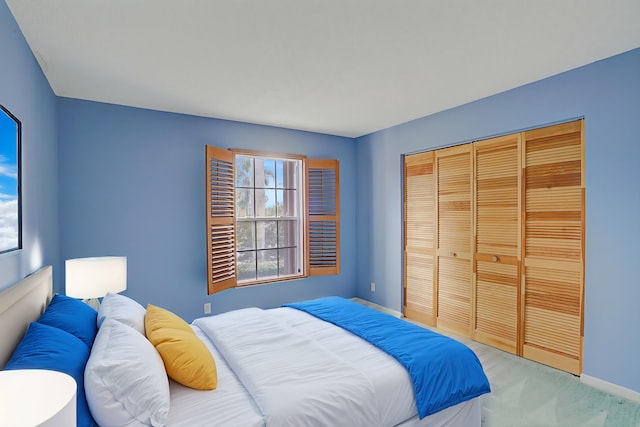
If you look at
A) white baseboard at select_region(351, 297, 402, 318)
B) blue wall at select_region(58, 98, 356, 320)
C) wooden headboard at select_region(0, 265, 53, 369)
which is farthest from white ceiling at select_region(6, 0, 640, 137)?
white baseboard at select_region(351, 297, 402, 318)

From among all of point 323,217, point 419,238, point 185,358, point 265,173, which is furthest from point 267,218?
point 185,358

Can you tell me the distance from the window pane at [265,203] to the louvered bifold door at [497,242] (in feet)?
8.27

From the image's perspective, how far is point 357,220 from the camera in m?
5.06

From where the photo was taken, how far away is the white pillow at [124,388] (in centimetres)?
130

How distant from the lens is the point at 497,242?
3.33 meters

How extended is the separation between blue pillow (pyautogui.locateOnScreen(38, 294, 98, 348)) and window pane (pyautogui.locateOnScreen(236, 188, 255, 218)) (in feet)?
7.64

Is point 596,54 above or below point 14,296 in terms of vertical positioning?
above

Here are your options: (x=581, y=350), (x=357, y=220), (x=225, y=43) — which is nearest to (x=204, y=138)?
(x=225, y=43)

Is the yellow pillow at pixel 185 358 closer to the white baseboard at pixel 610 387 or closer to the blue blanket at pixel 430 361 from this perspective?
the blue blanket at pixel 430 361

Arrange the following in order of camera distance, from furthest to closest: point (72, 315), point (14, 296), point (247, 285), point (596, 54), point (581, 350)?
1. point (247, 285)
2. point (581, 350)
3. point (596, 54)
4. point (72, 315)
5. point (14, 296)

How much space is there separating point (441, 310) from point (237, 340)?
2.62 meters

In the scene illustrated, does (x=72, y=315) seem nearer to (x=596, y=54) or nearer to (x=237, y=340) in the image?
(x=237, y=340)

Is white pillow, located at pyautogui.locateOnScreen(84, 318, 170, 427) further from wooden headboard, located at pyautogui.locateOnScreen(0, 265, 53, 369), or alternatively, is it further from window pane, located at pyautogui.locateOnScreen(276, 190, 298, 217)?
window pane, located at pyautogui.locateOnScreen(276, 190, 298, 217)

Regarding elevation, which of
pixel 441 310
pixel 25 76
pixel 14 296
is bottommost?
pixel 441 310
